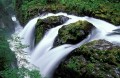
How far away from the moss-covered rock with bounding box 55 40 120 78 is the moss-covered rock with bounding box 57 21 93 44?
3.55ft

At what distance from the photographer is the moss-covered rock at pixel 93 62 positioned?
774cm

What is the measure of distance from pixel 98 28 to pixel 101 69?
318cm

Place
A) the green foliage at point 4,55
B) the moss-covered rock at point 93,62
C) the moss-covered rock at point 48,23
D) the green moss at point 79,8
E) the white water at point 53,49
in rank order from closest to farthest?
the green foliage at point 4,55 < the moss-covered rock at point 93,62 < the white water at point 53,49 < the moss-covered rock at point 48,23 < the green moss at point 79,8

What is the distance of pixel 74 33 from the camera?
9984 millimetres

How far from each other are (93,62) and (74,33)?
2.07 meters

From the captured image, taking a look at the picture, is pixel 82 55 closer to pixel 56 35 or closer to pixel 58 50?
pixel 58 50

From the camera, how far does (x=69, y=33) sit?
10031mm

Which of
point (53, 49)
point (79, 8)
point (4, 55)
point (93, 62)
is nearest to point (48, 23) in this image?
point (53, 49)

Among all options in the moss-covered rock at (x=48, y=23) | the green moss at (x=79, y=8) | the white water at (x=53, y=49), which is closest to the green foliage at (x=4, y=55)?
the white water at (x=53, y=49)

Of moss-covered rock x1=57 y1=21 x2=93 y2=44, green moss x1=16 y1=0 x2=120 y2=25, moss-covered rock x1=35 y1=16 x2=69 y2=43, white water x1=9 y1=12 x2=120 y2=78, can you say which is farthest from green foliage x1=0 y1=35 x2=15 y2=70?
green moss x1=16 y1=0 x2=120 y2=25

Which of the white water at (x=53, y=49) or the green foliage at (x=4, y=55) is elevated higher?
the green foliage at (x=4, y=55)

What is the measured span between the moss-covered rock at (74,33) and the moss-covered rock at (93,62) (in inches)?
42.6

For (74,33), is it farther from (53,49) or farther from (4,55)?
(4,55)

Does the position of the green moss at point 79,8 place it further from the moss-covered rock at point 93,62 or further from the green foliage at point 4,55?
the green foliage at point 4,55
